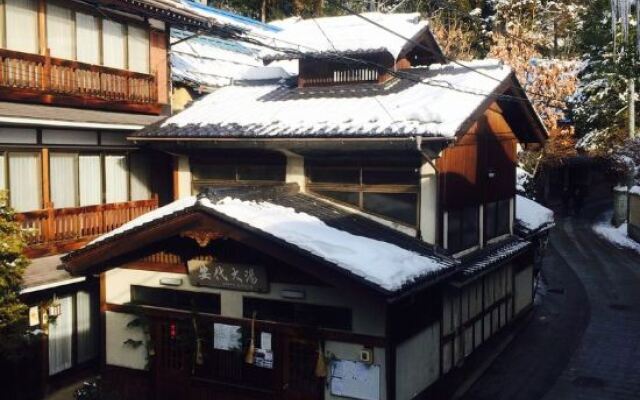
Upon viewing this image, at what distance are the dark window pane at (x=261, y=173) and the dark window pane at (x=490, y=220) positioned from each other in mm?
6247

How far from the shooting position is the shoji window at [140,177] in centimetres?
1869

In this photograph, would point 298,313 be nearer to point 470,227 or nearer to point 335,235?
point 335,235

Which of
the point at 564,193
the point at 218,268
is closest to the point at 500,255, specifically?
the point at 218,268

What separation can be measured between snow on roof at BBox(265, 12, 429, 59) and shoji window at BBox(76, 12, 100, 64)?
5.06 meters

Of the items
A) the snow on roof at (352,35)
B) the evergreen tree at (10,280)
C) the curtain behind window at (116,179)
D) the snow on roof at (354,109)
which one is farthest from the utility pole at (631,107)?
the evergreen tree at (10,280)

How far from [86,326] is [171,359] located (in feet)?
11.5

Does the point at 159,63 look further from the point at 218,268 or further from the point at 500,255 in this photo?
the point at 500,255

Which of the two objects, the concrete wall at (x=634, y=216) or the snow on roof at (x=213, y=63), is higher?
the snow on roof at (x=213, y=63)

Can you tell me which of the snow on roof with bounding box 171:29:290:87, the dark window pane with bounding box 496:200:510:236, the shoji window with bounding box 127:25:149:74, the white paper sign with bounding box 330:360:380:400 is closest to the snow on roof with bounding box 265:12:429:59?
the snow on roof with bounding box 171:29:290:87

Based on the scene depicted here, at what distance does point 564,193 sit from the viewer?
5206cm

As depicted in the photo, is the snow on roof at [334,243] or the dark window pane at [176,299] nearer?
the snow on roof at [334,243]

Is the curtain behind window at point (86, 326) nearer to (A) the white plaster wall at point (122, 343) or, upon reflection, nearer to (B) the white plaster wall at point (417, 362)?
(A) the white plaster wall at point (122, 343)

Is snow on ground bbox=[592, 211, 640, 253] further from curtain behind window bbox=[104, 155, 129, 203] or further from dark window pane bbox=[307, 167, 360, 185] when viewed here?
curtain behind window bbox=[104, 155, 129, 203]

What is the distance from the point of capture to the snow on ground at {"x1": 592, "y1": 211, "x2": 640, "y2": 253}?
3699cm
